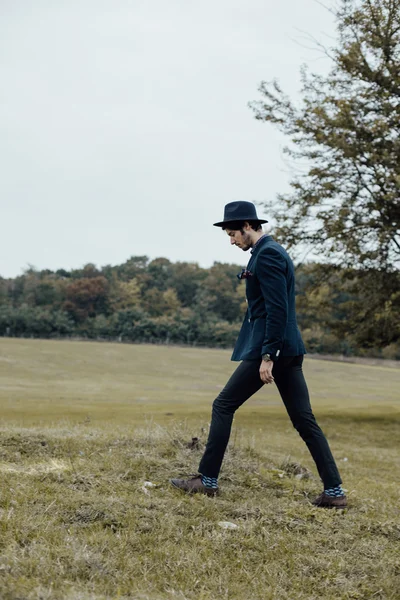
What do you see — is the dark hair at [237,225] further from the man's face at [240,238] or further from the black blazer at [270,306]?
the black blazer at [270,306]

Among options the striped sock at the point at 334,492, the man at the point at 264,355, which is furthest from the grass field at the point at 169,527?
Result: the man at the point at 264,355

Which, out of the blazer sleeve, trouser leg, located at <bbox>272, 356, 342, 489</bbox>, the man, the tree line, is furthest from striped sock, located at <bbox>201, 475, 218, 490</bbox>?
the tree line

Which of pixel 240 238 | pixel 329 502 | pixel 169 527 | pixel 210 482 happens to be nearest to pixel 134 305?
pixel 240 238

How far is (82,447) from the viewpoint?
6.90 metres

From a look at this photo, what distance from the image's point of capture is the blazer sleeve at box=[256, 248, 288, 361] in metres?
5.32

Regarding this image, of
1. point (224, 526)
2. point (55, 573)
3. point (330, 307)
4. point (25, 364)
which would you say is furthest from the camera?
point (25, 364)

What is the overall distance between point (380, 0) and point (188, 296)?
82161mm

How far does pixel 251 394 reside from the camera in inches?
220

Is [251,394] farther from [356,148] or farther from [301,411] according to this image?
[356,148]

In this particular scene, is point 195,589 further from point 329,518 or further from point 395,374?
point 395,374

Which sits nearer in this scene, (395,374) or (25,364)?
(25,364)

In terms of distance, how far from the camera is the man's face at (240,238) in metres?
5.66

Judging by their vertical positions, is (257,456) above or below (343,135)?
below

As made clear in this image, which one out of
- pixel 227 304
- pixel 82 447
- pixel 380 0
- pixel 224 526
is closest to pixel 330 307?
pixel 380 0
